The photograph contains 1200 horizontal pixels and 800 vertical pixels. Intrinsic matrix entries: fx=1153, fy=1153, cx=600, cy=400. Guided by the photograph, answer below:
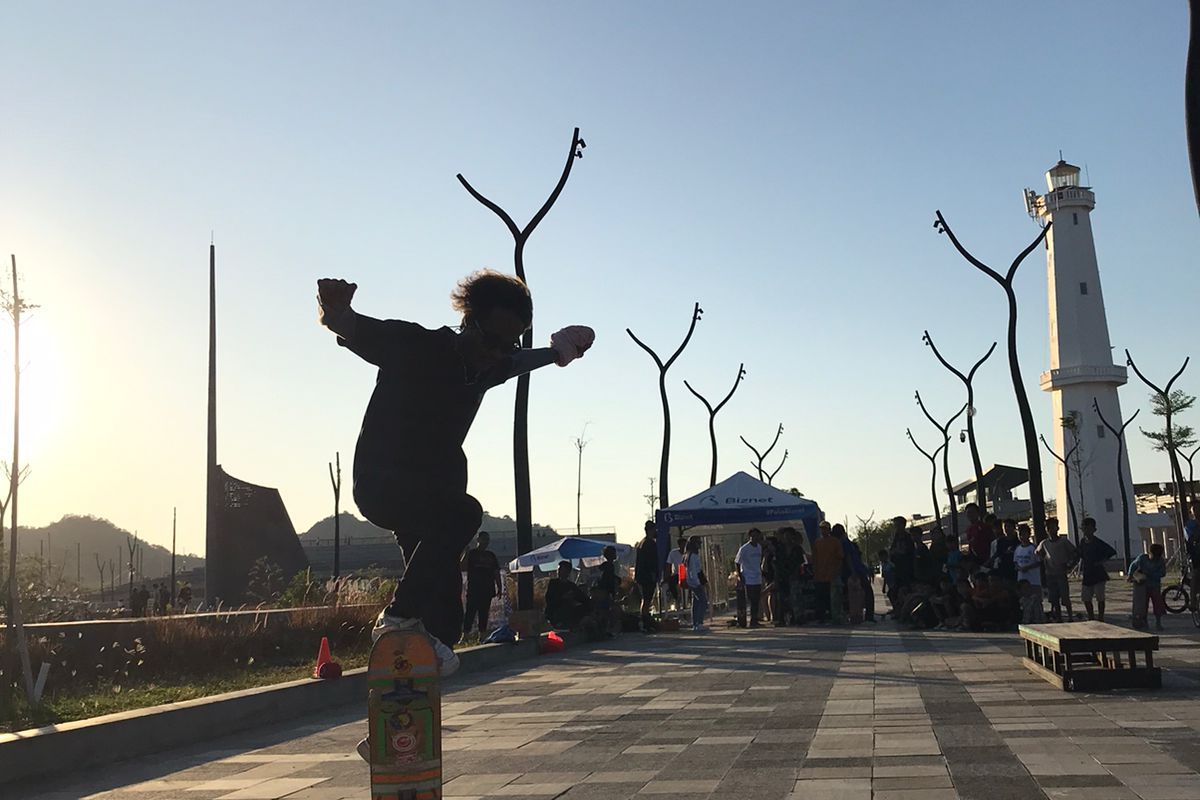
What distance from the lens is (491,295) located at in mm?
4078

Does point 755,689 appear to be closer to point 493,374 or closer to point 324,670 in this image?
point 324,670

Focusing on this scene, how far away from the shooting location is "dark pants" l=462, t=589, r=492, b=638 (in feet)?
58.9

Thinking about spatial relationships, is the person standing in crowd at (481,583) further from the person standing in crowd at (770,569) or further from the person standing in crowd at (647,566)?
the person standing in crowd at (770,569)

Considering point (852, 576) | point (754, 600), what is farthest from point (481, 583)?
point (852, 576)

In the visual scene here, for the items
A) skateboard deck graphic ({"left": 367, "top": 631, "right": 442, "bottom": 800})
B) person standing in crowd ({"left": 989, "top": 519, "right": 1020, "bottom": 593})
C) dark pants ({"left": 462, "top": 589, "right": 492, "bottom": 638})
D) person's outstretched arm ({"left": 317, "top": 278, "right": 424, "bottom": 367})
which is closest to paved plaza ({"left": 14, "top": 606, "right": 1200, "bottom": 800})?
skateboard deck graphic ({"left": 367, "top": 631, "right": 442, "bottom": 800})

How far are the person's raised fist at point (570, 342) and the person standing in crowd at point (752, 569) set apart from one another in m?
17.1

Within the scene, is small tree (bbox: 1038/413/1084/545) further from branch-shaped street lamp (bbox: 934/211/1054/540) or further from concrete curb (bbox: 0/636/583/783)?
concrete curb (bbox: 0/636/583/783)

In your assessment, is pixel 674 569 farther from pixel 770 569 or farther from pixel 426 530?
pixel 426 530

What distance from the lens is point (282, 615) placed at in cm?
1529

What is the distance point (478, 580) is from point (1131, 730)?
12394 millimetres

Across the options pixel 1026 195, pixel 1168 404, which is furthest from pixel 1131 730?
pixel 1026 195

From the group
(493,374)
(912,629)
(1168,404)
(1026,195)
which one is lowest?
(912,629)

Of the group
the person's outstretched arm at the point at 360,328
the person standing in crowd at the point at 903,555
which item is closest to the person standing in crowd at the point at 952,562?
the person standing in crowd at the point at 903,555

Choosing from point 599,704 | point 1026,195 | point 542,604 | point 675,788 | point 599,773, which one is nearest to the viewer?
point 675,788
